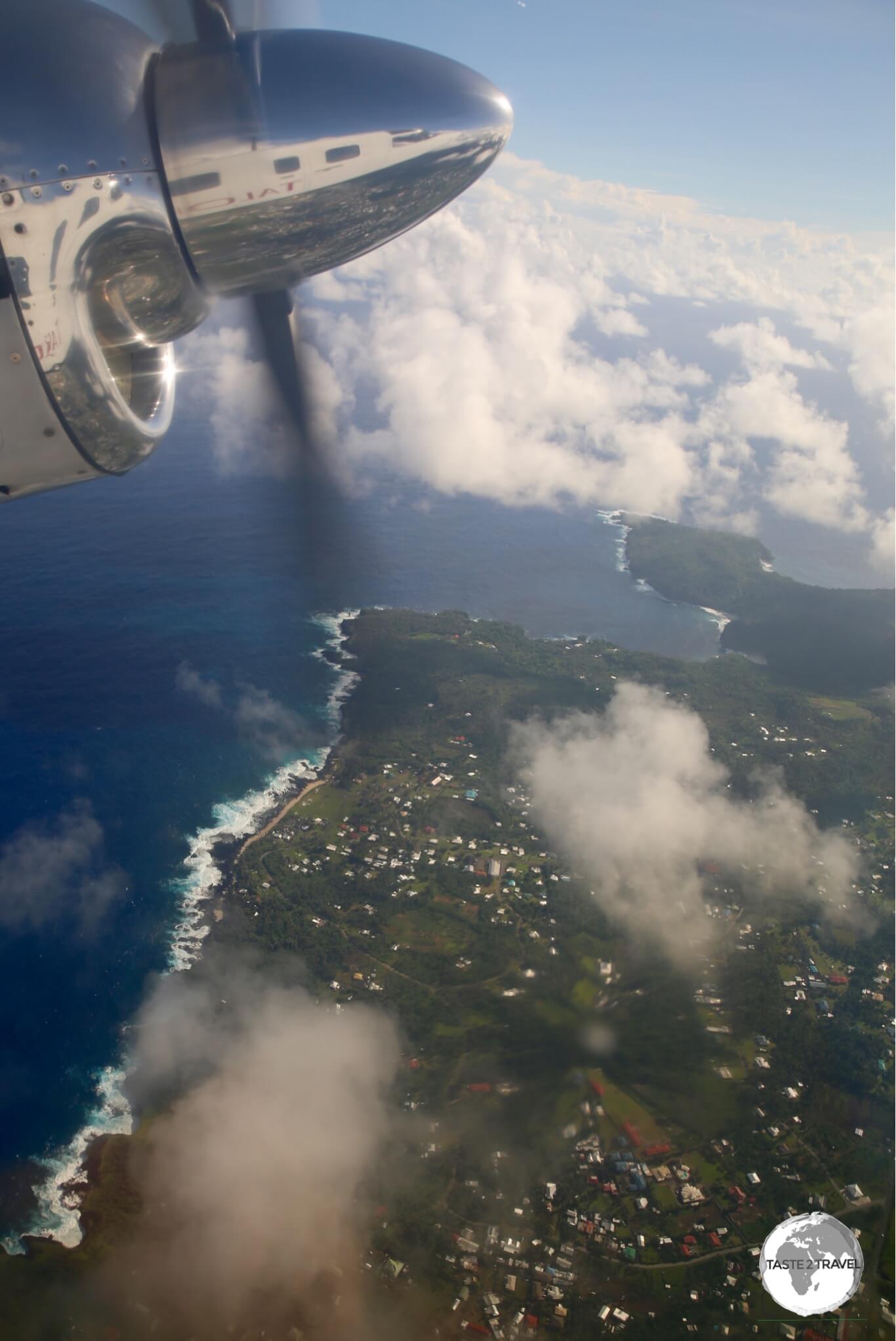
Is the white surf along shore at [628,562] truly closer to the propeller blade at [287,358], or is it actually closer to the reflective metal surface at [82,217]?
the propeller blade at [287,358]

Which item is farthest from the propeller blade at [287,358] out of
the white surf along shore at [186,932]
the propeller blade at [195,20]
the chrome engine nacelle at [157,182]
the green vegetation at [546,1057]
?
the white surf along shore at [186,932]

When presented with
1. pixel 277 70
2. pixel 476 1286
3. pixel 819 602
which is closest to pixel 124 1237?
pixel 476 1286

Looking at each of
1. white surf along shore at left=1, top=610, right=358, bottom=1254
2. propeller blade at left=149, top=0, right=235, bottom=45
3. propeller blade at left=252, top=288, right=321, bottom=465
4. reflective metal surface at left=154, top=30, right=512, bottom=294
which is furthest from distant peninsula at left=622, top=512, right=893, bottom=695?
propeller blade at left=149, top=0, right=235, bottom=45

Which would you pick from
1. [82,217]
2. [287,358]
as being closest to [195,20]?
[82,217]

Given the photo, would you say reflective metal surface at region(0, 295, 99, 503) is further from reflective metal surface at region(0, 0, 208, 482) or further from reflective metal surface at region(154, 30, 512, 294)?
reflective metal surface at region(154, 30, 512, 294)

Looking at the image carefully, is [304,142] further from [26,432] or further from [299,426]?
[299,426]
